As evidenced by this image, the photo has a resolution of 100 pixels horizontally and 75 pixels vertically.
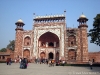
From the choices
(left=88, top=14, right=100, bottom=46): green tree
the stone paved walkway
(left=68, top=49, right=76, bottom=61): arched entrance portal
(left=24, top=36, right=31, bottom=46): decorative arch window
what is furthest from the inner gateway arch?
the stone paved walkway

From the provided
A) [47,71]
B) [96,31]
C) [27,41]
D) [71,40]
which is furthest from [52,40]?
[47,71]

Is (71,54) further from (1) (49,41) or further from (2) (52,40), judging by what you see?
(1) (49,41)

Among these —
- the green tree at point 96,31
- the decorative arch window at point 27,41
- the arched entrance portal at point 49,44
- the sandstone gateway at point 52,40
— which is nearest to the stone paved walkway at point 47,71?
the green tree at point 96,31

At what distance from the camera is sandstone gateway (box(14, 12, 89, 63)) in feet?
95.6

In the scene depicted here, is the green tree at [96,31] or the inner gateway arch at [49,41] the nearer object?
the green tree at [96,31]

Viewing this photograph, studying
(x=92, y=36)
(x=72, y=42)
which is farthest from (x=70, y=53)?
(x=92, y=36)

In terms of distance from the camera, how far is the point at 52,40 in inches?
1329

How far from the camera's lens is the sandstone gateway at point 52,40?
95.6 ft

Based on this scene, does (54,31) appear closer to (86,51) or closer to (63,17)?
(63,17)

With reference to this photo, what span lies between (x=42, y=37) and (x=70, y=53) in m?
7.59

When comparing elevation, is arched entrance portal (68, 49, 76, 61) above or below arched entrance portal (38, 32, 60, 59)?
below

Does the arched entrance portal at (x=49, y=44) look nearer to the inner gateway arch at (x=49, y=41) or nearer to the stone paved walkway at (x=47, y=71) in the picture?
the inner gateway arch at (x=49, y=41)

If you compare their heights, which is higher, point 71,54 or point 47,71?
point 71,54

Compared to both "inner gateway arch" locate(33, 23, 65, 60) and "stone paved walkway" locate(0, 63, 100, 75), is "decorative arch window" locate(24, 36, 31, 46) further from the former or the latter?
"stone paved walkway" locate(0, 63, 100, 75)
